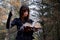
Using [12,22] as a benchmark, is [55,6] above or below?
above

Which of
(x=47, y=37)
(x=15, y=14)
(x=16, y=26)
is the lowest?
(x=47, y=37)

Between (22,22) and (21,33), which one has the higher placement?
(22,22)

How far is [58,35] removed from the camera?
2.71m

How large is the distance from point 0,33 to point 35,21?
0.49 m

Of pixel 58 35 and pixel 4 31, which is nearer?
pixel 4 31

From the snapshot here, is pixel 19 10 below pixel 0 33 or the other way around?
the other way around

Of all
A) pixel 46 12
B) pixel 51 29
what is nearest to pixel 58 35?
pixel 51 29

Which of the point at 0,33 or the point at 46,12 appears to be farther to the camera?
the point at 46,12

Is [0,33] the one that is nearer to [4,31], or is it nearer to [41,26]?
[4,31]

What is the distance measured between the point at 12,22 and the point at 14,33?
0.15 meters

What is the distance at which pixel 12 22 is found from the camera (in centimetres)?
259

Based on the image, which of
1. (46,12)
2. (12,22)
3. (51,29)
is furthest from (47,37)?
(12,22)

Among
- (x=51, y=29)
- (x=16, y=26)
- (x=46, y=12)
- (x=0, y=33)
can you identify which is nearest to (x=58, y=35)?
(x=51, y=29)

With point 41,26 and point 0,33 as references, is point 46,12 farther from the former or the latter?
point 0,33
